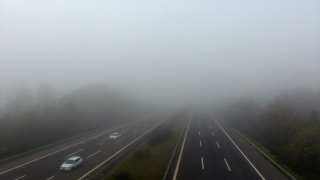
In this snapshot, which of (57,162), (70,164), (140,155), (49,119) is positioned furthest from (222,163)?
(49,119)

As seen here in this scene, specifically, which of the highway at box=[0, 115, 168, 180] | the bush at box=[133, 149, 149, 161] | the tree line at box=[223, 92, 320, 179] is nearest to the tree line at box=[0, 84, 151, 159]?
the highway at box=[0, 115, 168, 180]

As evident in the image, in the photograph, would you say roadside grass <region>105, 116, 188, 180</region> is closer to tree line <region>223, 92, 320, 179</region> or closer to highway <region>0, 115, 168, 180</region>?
highway <region>0, 115, 168, 180</region>

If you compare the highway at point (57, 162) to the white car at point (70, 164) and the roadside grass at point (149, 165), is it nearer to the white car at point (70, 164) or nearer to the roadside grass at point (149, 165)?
the white car at point (70, 164)

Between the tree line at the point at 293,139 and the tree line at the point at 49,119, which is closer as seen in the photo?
the tree line at the point at 293,139

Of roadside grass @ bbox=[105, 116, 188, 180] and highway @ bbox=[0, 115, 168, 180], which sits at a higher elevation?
highway @ bbox=[0, 115, 168, 180]

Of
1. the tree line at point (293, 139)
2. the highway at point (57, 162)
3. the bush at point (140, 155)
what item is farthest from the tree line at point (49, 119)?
the tree line at point (293, 139)

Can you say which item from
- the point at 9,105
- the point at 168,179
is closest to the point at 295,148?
the point at 168,179

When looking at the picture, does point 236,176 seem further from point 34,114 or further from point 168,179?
point 34,114

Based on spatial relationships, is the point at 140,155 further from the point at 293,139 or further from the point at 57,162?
the point at 293,139

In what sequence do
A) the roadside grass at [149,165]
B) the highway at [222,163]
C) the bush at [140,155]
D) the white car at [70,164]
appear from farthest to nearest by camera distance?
the bush at [140,155] → the white car at [70,164] → the roadside grass at [149,165] → the highway at [222,163]

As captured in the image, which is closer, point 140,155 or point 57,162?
point 57,162

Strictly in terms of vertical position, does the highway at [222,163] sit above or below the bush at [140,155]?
below

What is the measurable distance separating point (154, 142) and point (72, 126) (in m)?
18.7

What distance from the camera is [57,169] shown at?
76.7 feet
